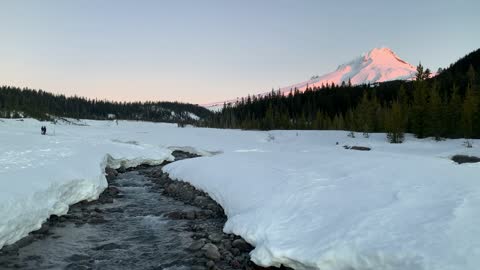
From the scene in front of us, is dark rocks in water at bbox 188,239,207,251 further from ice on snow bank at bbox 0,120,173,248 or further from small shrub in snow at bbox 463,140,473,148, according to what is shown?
small shrub in snow at bbox 463,140,473,148

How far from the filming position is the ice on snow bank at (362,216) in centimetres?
787

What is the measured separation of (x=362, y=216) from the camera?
32.8ft

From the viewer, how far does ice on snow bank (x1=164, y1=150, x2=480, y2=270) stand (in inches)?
310

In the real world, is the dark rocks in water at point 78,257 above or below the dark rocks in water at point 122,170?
above

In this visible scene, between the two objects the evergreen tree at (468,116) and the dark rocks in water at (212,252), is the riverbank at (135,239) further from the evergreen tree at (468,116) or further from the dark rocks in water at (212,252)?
the evergreen tree at (468,116)

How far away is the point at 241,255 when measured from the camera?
36.6ft

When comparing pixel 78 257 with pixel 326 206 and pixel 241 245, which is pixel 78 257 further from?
pixel 326 206

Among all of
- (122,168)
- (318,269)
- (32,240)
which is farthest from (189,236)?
(122,168)

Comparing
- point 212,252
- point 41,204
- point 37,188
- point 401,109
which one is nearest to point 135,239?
point 212,252

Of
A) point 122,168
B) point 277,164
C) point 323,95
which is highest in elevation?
point 323,95

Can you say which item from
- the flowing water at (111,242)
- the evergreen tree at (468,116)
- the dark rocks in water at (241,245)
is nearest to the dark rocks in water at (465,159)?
the evergreen tree at (468,116)

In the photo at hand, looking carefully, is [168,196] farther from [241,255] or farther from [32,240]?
[241,255]

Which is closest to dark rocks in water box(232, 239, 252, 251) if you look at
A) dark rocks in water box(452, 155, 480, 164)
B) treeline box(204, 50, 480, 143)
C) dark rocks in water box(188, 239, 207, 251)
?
dark rocks in water box(188, 239, 207, 251)

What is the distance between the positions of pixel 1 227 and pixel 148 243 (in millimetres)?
4300
